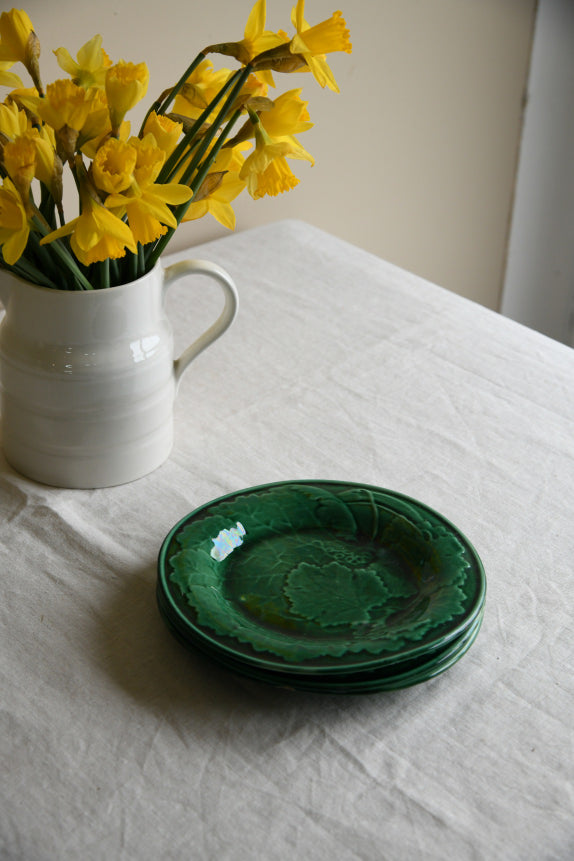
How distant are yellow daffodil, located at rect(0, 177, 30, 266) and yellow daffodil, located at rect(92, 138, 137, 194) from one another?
0.06 m

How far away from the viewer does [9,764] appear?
55 centimetres

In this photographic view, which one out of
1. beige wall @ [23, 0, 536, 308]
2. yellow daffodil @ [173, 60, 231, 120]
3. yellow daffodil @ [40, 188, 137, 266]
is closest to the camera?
yellow daffodil @ [40, 188, 137, 266]

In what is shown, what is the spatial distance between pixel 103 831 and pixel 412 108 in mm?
A: 1357

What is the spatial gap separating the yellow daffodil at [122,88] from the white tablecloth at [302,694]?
0.31 meters

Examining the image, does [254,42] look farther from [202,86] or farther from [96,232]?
[96,232]

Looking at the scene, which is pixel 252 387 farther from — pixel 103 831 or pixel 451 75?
pixel 451 75

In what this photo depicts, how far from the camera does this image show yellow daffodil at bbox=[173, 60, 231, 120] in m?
0.72

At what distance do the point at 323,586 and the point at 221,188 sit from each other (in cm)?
32

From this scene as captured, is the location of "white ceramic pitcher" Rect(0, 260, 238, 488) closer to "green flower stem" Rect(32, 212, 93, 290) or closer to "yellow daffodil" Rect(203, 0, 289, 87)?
"green flower stem" Rect(32, 212, 93, 290)

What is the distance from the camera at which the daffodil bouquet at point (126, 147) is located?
0.63m

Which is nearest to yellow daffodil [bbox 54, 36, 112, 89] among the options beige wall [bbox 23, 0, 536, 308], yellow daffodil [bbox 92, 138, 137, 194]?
yellow daffodil [bbox 92, 138, 137, 194]

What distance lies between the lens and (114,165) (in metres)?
0.62

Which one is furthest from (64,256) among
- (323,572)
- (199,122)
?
(323,572)

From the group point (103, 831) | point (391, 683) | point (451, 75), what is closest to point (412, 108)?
point (451, 75)
